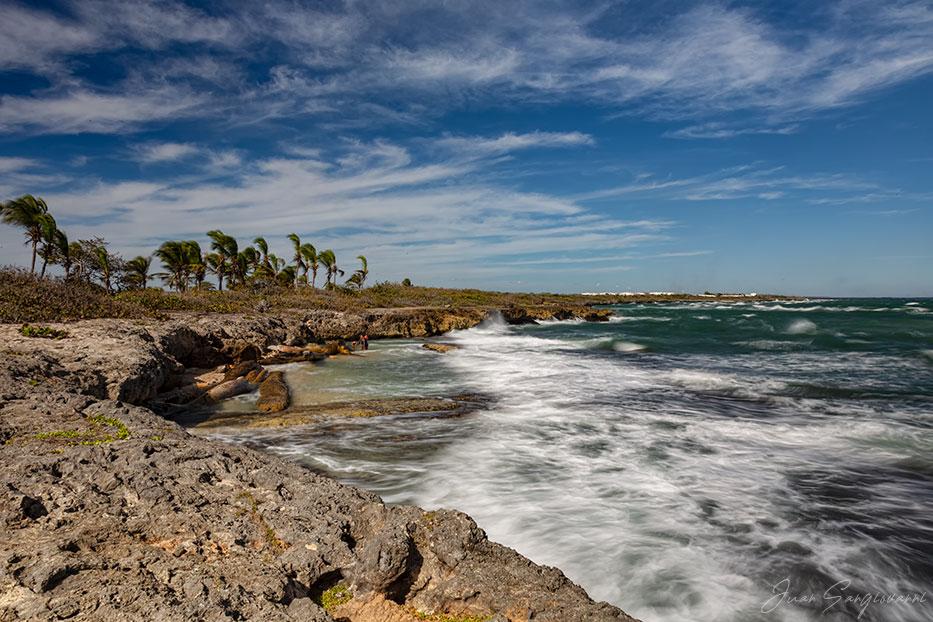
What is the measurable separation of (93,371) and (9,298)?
966cm

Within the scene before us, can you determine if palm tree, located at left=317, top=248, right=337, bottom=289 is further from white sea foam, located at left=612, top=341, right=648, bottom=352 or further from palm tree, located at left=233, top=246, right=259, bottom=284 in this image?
white sea foam, located at left=612, top=341, right=648, bottom=352

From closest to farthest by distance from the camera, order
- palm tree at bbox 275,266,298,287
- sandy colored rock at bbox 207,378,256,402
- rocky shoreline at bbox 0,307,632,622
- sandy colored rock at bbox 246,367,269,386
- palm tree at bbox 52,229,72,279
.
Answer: rocky shoreline at bbox 0,307,632,622, sandy colored rock at bbox 207,378,256,402, sandy colored rock at bbox 246,367,269,386, palm tree at bbox 52,229,72,279, palm tree at bbox 275,266,298,287

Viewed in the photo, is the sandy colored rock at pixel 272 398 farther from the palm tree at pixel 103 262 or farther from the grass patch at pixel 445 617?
the palm tree at pixel 103 262

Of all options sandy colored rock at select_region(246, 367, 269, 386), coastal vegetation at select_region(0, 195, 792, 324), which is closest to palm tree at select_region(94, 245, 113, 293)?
coastal vegetation at select_region(0, 195, 792, 324)

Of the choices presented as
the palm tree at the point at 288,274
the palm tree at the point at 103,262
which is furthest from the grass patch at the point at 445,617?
the palm tree at the point at 288,274

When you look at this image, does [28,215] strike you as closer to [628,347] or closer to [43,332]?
[43,332]

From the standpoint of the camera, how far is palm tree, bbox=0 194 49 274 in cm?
3166

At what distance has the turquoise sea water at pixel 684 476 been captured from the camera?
5586 millimetres

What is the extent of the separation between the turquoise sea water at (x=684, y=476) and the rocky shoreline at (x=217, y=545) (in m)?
2.40

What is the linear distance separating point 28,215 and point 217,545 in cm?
4171

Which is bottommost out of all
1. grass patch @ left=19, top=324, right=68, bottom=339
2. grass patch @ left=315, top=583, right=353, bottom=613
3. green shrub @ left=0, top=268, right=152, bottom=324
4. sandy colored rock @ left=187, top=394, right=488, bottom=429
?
sandy colored rock @ left=187, top=394, right=488, bottom=429

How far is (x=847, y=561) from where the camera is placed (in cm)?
598

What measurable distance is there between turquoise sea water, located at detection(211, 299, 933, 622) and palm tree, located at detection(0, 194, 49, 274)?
28515mm

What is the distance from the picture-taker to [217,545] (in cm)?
386
